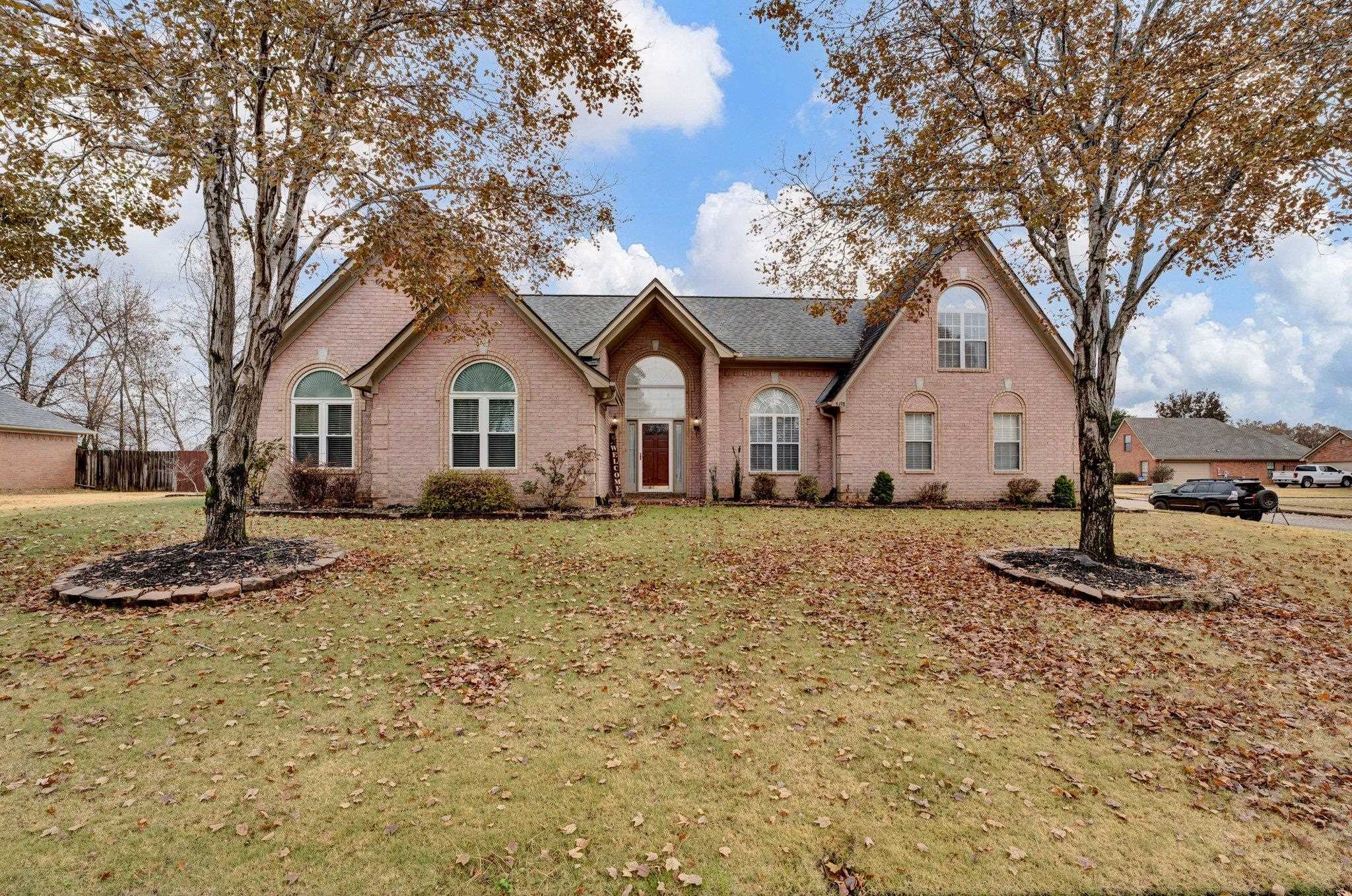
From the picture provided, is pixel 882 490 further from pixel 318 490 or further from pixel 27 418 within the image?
pixel 27 418

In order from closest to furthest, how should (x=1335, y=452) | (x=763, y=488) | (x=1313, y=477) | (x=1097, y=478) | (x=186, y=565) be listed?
(x=186, y=565)
(x=1097, y=478)
(x=763, y=488)
(x=1313, y=477)
(x=1335, y=452)

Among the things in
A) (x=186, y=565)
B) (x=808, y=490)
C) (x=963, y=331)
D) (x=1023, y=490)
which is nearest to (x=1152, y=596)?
(x=808, y=490)

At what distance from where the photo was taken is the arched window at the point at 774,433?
19.1m

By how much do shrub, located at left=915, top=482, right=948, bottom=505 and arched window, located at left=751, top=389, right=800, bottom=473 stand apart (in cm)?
391

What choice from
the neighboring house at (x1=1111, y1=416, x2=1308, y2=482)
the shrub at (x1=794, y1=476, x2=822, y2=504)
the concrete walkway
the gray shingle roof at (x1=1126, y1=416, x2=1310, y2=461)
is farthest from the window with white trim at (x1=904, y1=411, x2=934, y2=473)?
the gray shingle roof at (x1=1126, y1=416, x2=1310, y2=461)

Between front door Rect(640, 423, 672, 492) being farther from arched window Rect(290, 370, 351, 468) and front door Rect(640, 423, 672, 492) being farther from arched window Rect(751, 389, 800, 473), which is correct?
arched window Rect(290, 370, 351, 468)

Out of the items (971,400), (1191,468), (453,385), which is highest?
(453,385)

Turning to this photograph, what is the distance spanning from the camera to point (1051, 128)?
8039 mm

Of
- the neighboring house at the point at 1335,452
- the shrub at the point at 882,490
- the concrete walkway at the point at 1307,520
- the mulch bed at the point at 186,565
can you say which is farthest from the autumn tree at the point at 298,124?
the neighboring house at the point at 1335,452

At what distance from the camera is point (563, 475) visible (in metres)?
14.9

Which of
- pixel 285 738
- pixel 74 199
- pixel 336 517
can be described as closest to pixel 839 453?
pixel 336 517

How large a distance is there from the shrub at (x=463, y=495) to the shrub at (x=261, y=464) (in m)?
4.15

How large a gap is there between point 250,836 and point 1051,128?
427 inches

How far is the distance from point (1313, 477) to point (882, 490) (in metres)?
54.8
